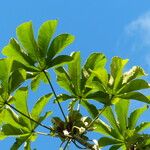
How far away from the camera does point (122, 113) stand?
521 centimetres

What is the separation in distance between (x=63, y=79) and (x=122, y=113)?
2.49 feet

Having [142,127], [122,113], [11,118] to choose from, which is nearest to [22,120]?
[11,118]

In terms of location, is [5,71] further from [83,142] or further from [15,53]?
[83,142]

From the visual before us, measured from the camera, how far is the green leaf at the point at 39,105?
5.12 metres

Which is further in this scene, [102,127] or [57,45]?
[102,127]

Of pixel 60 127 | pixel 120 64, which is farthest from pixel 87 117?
pixel 120 64

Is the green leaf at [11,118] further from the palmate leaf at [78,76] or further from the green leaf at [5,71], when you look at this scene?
the palmate leaf at [78,76]

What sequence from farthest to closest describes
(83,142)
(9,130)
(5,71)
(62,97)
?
(9,130)
(62,97)
(5,71)
(83,142)

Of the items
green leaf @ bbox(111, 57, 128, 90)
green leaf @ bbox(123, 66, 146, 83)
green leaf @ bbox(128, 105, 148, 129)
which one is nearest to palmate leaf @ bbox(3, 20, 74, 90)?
green leaf @ bbox(111, 57, 128, 90)

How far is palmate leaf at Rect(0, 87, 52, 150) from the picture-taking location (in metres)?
5.09

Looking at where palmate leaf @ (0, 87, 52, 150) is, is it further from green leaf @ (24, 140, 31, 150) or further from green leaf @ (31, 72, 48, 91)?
green leaf @ (31, 72, 48, 91)

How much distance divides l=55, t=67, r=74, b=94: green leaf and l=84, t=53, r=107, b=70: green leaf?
24 cm

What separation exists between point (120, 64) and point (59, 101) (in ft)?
2.60

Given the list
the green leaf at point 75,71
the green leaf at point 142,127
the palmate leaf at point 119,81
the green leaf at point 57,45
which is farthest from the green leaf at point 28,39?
the green leaf at point 142,127
